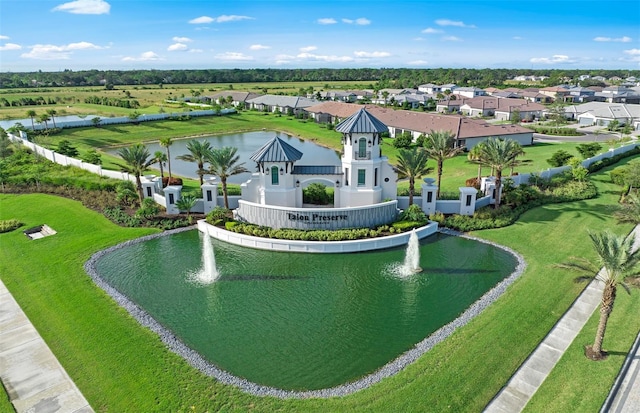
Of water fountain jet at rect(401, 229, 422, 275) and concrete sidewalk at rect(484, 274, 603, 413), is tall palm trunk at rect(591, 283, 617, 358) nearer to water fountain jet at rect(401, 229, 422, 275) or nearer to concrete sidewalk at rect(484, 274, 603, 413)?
concrete sidewalk at rect(484, 274, 603, 413)

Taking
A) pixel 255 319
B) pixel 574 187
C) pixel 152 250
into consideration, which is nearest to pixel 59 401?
pixel 255 319

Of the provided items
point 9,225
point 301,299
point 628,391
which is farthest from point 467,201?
point 9,225

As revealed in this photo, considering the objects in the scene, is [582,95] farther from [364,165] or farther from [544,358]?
[544,358]

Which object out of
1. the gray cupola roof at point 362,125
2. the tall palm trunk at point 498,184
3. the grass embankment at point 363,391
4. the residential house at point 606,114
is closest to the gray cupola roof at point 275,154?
the gray cupola roof at point 362,125

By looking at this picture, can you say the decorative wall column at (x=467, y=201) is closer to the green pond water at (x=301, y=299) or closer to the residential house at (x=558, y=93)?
the green pond water at (x=301, y=299)

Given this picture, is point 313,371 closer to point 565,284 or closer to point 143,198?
point 565,284
